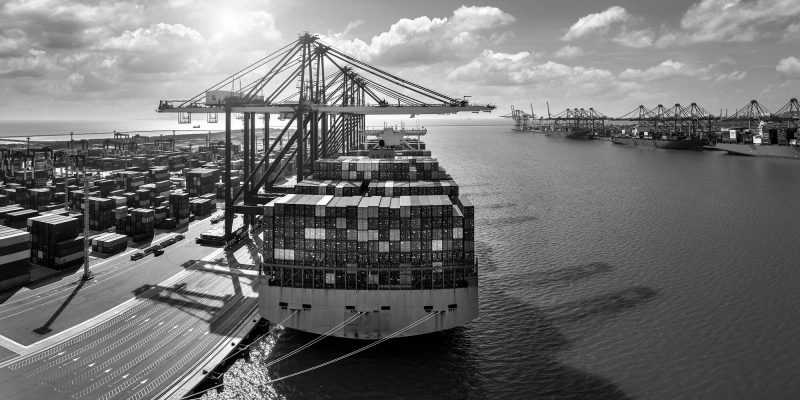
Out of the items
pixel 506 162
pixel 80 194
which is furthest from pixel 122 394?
pixel 506 162

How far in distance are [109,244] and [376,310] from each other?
37786 millimetres

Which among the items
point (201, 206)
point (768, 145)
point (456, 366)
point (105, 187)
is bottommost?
point (456, 366)

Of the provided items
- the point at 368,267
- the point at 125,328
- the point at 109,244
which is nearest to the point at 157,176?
the point at 109,244

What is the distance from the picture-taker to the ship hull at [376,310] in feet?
113

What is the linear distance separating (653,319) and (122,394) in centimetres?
3844

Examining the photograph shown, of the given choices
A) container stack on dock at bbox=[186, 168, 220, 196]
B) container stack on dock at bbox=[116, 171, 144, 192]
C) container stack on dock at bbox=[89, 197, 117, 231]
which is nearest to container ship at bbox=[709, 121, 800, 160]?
container stack on dock at bbox=[186, 168, 220, 196]

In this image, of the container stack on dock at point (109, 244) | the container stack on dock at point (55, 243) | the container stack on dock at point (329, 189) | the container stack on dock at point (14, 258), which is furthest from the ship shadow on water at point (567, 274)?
the container stack on dock at point (14, 258)

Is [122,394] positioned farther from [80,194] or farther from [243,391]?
[80,194]

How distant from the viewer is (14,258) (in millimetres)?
44594

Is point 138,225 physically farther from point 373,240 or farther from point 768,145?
point 768,145

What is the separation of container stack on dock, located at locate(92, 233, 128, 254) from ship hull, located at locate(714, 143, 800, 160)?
201 meters

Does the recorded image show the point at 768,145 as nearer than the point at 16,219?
No

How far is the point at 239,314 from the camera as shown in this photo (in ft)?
130

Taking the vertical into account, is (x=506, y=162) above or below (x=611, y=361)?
above
